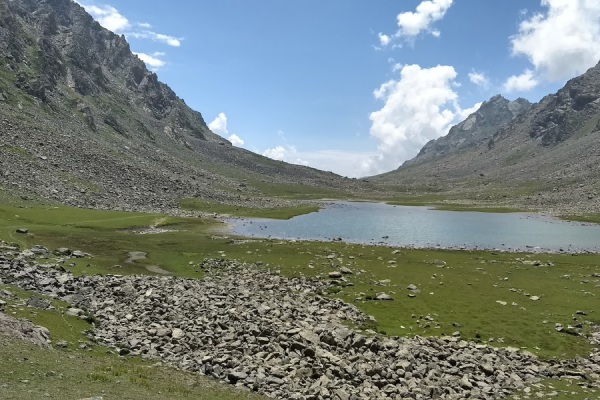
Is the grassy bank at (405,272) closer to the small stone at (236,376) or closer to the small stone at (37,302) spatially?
the small stone at (37,302)

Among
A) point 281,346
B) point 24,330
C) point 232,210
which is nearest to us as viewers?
point 24,330

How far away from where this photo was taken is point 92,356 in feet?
86.4

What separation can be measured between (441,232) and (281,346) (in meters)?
94.9

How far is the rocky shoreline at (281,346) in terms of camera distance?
27.5 meters

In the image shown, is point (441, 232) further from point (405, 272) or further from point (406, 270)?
point (405, 272)

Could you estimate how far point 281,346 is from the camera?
1231 inches

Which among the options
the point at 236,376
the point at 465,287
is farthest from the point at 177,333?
the point at 465,287

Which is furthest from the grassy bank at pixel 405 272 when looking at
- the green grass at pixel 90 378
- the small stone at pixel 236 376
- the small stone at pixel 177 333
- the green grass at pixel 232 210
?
the green grass at pixel 232 210

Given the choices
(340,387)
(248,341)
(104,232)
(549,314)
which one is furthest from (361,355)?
(104,232)

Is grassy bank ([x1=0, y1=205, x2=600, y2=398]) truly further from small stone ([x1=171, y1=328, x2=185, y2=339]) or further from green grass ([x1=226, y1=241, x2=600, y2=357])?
small stone ([x1=171, y1=328, x2=185, y2=339])

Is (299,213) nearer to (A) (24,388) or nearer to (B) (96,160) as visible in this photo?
(B) (96,160)

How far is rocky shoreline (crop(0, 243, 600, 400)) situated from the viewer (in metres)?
27.5

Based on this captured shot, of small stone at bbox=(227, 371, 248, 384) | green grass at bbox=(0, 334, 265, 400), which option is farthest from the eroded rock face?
small stone at bbox=(227, 371, 248, 384)

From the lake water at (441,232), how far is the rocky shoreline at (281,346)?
2322 inches
